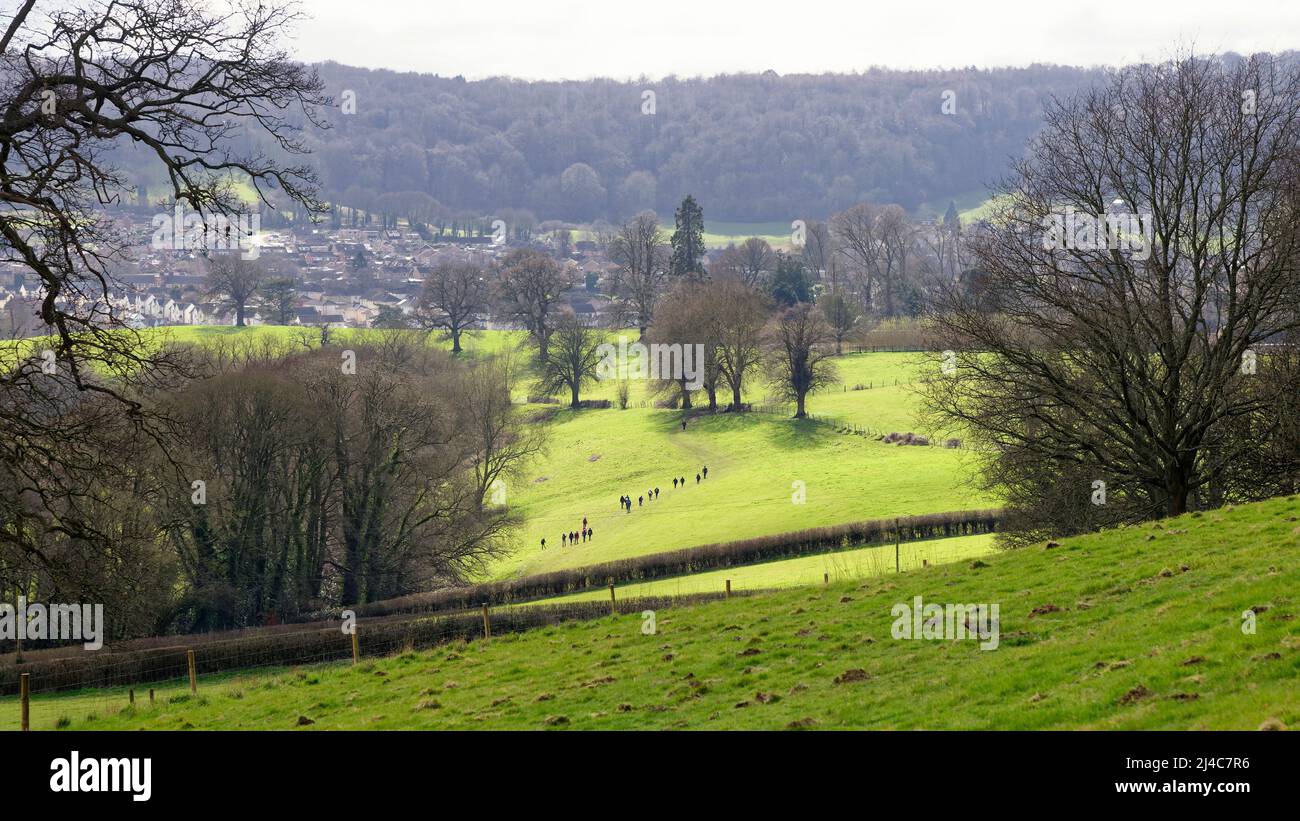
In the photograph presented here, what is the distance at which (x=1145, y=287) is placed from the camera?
3247 centimetres

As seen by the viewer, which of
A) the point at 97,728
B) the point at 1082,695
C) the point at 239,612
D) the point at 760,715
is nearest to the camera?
the point at 1082,695

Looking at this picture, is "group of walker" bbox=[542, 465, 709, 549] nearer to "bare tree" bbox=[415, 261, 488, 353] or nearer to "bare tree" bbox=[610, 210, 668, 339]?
"bare tree" bbox=[610, 210, 668, 339]

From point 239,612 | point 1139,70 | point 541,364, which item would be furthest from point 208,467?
point 541,364

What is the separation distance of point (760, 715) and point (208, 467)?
4584 centimetres

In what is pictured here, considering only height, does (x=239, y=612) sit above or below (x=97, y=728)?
below

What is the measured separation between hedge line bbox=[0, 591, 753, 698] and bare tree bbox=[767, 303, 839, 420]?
6090 centimetres

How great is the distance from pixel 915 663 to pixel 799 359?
269 ft

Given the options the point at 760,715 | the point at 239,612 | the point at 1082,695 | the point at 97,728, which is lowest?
the point at 239,612

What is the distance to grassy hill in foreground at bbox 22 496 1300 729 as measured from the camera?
12.3 meters

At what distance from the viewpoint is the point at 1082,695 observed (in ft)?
40.8

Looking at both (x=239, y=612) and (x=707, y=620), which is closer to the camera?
(x=707, y=620)
